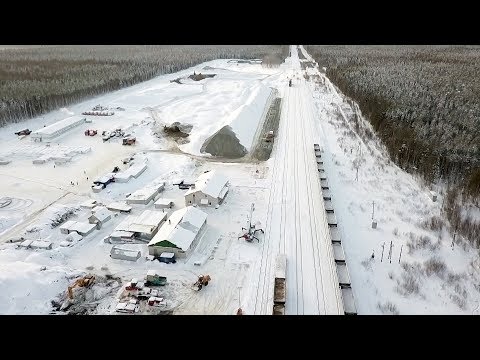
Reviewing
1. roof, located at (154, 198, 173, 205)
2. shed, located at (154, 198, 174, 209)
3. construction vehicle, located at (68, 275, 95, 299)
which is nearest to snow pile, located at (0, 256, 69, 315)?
construction vehicle, located at (68, 275, 95, 299)

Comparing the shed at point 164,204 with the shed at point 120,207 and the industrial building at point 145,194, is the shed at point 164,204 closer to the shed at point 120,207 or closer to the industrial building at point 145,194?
the industrial building at point 145,194

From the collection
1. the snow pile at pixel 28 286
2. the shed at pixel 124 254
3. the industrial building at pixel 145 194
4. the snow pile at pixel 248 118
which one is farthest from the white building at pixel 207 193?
the snow pile at pixel 248 118

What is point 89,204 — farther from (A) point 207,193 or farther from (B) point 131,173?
(A) point 207,193

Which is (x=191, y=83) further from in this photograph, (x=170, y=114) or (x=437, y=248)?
(x=437, y=248)

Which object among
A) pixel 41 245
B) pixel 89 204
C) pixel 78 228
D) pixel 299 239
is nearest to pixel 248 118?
pixel 89 204

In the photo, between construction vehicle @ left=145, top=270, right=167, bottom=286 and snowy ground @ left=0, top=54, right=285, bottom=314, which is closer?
snowy ground @ left=0, top=54, right=285, bottom=314

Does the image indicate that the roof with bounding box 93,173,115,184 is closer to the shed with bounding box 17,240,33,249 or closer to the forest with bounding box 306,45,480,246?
the shed with bounding box 17,240,33,249
